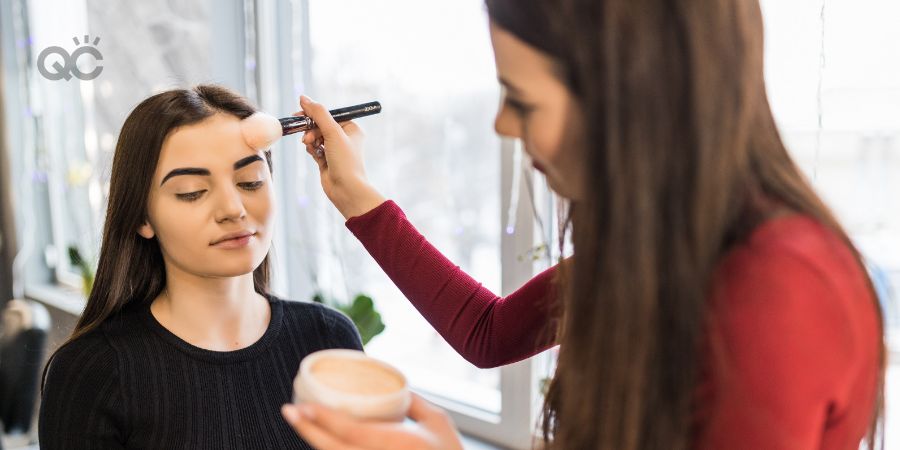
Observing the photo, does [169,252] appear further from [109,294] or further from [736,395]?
[736,395]

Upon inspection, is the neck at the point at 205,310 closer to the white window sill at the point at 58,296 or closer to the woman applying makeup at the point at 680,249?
the woman applying makeup at the point at 680,249

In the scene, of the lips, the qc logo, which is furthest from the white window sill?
the lips

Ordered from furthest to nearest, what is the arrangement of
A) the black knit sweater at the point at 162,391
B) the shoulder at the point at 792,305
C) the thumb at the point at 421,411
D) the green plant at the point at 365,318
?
the green plant at the point at 365,318 → the black knit sweater at the point at 162,391 → the thumb at the point at 421,411 → the shoulder at the point at 792,305

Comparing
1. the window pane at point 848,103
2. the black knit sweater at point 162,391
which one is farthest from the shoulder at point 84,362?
the window pane at point 848,103

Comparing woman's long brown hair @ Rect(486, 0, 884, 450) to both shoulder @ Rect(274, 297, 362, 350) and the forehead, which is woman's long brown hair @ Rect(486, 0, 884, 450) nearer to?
the forehead

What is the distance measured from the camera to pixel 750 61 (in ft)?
1.66

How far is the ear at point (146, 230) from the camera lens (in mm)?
1002

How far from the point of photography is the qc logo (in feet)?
4.70

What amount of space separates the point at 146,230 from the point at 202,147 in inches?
6.0

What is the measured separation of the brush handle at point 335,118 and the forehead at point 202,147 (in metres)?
0.07

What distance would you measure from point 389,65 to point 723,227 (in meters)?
1.28

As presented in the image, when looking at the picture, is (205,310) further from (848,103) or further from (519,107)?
(848,103)

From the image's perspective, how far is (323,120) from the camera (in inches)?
37.1

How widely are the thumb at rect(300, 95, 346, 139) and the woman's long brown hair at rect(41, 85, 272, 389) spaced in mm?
129
